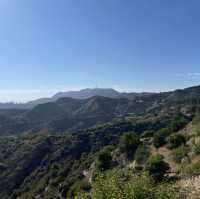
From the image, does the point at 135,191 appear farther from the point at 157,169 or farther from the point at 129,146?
the point at 129,146

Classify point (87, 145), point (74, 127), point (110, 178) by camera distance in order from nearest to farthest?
point (110, 178) < point (87, 145) < point (74, 127)

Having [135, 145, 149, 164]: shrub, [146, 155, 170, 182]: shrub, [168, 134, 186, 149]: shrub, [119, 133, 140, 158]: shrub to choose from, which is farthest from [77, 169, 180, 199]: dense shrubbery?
[119, 133, 140, 158]: shrub

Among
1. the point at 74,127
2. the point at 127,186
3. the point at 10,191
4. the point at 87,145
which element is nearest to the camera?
the point at 127,186

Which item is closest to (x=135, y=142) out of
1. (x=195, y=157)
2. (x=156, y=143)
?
(x=156, y=143)

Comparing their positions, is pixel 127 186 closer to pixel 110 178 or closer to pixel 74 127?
pixel 110 178

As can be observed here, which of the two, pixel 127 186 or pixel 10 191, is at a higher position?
pixel 127 186

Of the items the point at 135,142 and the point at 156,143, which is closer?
the point at 156,143

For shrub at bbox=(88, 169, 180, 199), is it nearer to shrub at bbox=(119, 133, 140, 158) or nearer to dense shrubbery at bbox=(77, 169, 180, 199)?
dense shrubbery at bbox=(77, 169, 180, 199)

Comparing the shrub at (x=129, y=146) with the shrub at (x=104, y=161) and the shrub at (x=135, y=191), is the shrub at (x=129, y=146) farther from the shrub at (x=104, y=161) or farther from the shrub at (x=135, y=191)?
the shrub at (x=135, y=191)

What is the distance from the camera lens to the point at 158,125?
9344cm

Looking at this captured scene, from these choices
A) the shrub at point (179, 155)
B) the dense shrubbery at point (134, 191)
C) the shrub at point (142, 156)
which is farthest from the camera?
the shrub at point (142, 156)

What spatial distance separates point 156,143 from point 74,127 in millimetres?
153978

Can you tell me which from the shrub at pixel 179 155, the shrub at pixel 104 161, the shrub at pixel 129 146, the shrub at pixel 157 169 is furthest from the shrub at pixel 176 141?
the shrub at pixel 157 169

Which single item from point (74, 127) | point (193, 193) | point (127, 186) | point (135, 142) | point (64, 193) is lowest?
point (74, 127)
